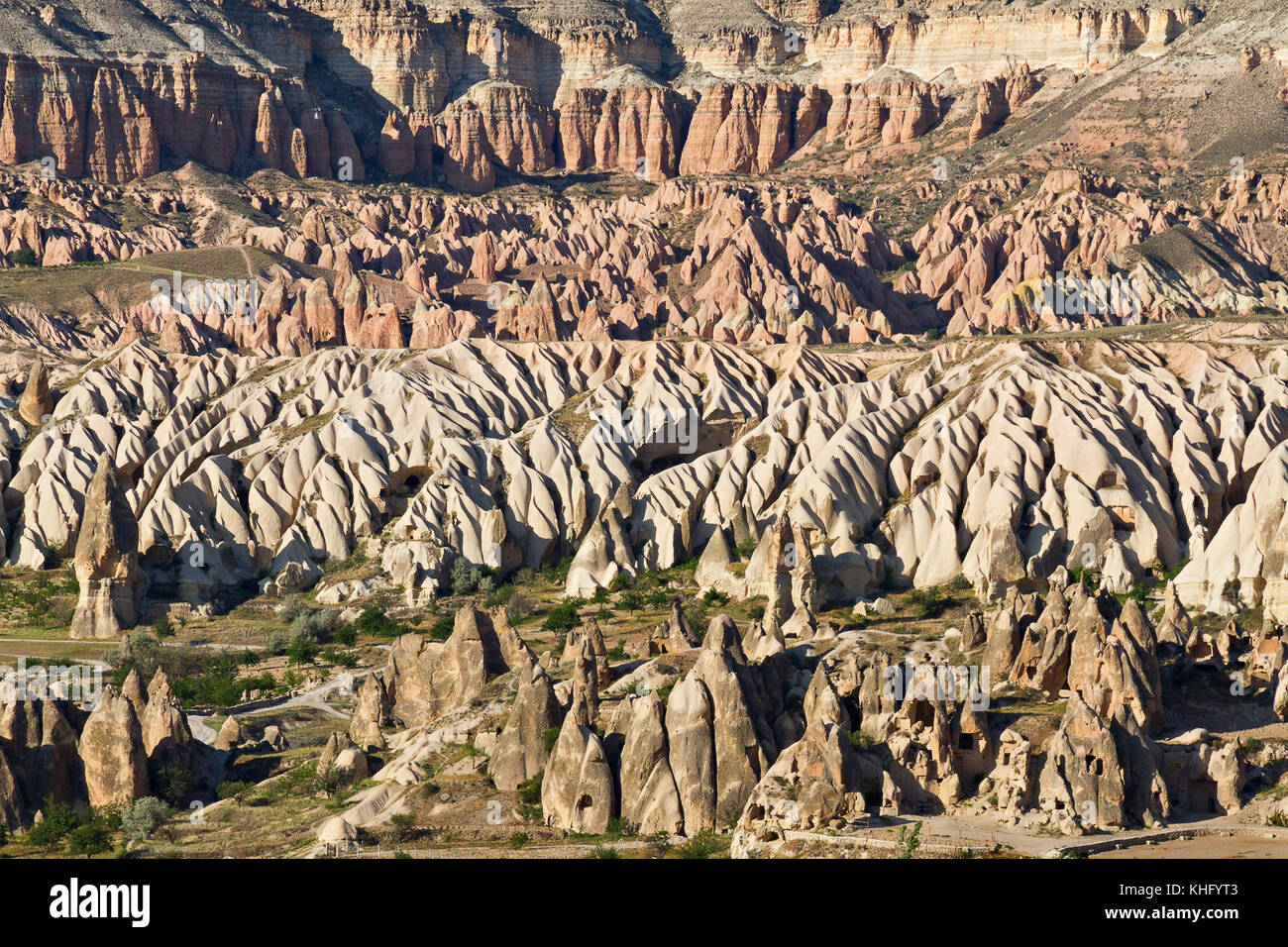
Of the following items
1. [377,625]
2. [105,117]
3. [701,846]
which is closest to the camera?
[701,846]

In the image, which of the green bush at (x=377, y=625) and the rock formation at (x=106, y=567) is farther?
the rock formation at (x=106, y=567)

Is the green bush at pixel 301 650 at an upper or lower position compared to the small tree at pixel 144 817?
upper

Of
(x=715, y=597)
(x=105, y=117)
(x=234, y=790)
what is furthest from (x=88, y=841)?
(x=105, y=117)

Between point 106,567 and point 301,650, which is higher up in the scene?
point 106,567

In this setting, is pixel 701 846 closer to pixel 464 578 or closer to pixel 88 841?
pixel 88 841

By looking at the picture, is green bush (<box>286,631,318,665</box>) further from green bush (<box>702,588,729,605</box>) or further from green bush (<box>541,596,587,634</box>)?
green bush (<box>702,588,729,605</box>)

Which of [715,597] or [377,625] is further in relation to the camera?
[377,625]

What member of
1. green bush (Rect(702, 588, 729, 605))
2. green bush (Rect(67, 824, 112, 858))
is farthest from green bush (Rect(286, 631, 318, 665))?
green bush (Rect(67, 824, 112, 858))

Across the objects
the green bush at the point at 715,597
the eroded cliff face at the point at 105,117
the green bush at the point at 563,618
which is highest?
the eroded cliff face at the point at 105,117

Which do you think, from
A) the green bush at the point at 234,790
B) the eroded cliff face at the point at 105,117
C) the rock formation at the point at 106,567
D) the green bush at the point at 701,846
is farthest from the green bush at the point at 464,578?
the eroded cliff face at the point at 105,117

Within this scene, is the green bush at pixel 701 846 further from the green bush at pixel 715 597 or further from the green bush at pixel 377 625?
Result: the green bush at pixel 377 625

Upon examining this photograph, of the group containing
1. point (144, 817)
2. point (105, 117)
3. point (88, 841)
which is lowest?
point (88, 841)
